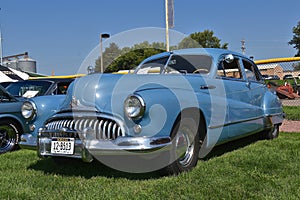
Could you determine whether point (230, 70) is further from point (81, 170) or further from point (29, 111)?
point (29, 111)

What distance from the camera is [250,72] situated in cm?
591

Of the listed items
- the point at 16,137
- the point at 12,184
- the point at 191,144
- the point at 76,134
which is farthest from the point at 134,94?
the point at 16,137

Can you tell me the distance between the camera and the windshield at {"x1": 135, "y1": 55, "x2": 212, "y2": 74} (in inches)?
191

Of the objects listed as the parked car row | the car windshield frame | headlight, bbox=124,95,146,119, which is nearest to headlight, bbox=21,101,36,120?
the parked car row

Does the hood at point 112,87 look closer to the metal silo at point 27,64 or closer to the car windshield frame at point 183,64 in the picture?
the car windshield frame at point 183,64

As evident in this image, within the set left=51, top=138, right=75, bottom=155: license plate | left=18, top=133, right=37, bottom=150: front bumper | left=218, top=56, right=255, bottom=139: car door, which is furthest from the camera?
left=218, top=56, right=255, bottom=139: car door

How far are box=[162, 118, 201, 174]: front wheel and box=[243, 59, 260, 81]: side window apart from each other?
6.99ft

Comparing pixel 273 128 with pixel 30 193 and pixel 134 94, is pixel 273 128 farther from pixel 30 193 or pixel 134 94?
pixel 30 193

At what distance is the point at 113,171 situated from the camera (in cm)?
424

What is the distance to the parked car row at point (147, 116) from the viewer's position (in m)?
3.42

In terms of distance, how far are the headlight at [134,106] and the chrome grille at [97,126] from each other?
0.18 metres

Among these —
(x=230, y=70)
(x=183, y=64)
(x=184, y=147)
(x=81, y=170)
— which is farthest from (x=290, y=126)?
(x=81, y=170)

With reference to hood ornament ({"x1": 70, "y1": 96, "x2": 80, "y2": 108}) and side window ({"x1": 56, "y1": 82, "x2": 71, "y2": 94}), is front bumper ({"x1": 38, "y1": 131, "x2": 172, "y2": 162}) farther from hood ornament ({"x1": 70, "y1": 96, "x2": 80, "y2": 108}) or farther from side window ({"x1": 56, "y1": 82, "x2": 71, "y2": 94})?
side window ({"x1": 56, "y1": 82, "x2": 71, "y2": 94})

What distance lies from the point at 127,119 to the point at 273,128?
12.8 ft
